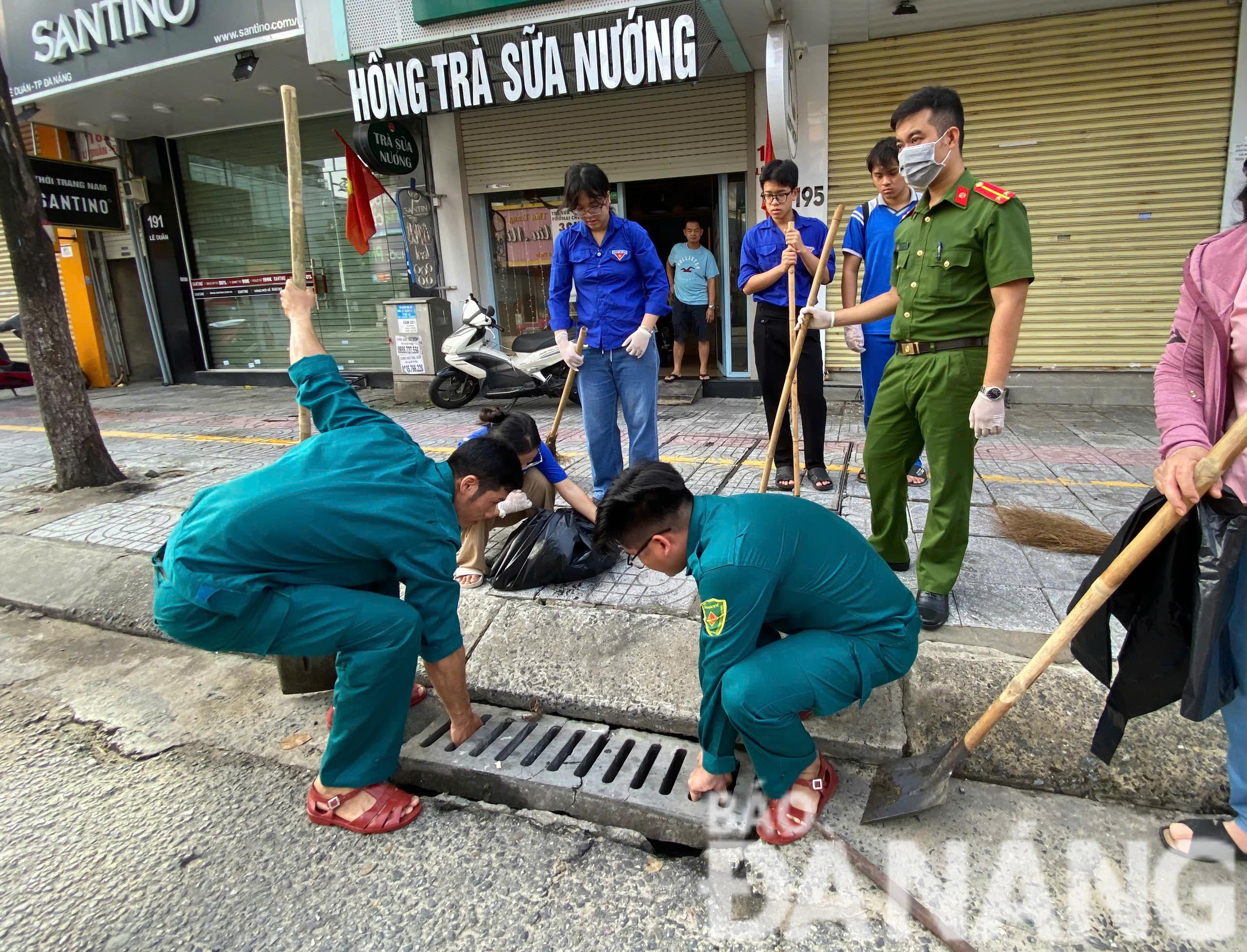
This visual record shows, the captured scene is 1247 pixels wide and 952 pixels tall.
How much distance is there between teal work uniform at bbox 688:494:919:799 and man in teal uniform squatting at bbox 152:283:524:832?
78 centimetres

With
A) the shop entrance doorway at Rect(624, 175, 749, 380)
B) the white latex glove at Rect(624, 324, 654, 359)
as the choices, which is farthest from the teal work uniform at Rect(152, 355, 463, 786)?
the shop entrance doorway at Rect(624, 175, 749, 380)

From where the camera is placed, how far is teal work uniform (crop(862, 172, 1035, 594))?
2445 millimetres

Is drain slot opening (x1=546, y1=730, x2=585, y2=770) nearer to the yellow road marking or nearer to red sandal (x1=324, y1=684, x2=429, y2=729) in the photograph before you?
red sandal (x1=324, y1=684, x2=429, y2=729)

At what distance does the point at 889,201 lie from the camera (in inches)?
139

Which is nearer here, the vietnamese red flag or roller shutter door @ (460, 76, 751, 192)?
roller shutter door @ (460, 76, 751, 192)

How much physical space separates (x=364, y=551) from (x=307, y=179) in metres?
9.62

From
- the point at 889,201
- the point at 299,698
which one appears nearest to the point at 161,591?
the point at 299,698

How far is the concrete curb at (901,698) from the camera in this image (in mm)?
2082

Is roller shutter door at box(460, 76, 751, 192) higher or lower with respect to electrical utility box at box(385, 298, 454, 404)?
higher

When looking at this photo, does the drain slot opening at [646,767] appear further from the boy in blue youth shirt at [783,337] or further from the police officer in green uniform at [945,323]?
the boy in blue youth shirt at [783,337]

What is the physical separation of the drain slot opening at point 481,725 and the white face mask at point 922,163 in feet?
8.14

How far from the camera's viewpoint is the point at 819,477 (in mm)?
4402

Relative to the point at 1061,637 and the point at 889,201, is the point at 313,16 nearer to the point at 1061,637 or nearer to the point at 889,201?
the point at 889,201

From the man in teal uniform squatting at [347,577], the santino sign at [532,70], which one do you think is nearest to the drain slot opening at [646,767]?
the man in teal uniform squatting at [347,577]
